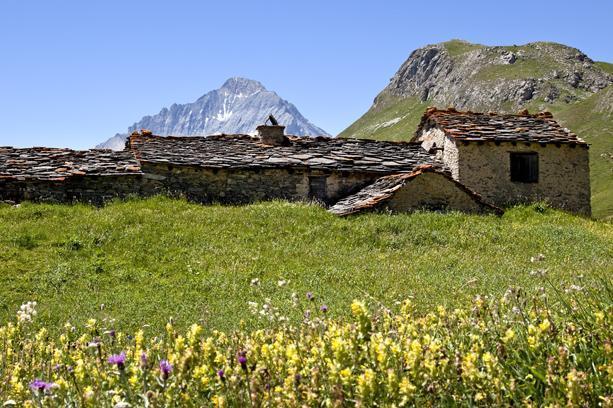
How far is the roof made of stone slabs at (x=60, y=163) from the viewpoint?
25.8 metres

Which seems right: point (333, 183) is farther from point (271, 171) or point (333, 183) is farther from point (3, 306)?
point (3, 306)

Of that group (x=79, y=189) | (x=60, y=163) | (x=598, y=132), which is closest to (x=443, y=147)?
(x=79, y=189)

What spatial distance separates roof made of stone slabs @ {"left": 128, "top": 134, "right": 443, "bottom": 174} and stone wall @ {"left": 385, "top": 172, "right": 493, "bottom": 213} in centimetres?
425

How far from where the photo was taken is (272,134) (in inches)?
1204

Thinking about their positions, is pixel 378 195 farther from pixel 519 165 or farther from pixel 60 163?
pixel 60 163

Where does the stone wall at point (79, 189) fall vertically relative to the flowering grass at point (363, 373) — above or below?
above

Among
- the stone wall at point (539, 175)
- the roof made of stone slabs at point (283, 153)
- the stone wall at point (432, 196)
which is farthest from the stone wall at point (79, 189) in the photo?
the stone wall at point (539, 175)

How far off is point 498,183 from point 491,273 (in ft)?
48.1

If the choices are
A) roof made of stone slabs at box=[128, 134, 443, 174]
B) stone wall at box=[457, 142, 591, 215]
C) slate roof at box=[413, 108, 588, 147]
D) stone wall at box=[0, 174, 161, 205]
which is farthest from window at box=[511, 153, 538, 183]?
stone wall at box=[0, 174, 161, 205]

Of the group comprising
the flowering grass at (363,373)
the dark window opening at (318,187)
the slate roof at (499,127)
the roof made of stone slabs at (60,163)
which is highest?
the slate roof at (499,127)

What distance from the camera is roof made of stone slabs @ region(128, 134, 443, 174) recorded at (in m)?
27.2

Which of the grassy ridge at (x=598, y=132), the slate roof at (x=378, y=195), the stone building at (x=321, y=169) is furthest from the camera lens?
the grassy ridge at (x=598, y=132)

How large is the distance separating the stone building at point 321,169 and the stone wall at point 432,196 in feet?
0.13

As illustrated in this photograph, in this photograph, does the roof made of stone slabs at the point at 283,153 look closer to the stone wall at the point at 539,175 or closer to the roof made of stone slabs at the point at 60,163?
the roof made of stone slabs at the point at 60,163
